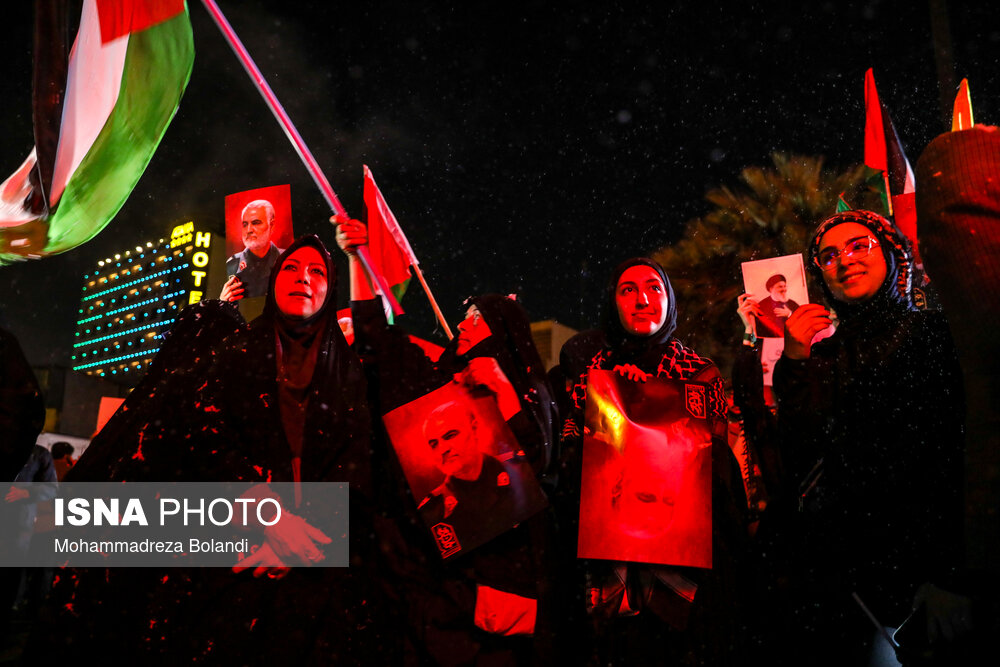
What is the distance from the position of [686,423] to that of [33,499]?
4.11m

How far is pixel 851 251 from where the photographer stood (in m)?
2.53

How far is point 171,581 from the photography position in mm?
2752

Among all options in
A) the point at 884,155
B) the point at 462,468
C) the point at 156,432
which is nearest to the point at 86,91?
the point at 156,432

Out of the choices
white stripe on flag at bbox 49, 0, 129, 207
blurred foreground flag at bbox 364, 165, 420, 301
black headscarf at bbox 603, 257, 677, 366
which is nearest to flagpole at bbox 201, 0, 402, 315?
white stripe on flag at bbox 49, 0, 129, 207

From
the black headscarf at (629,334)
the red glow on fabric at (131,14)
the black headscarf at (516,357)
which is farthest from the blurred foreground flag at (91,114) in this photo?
the black headscarf at (629,334)

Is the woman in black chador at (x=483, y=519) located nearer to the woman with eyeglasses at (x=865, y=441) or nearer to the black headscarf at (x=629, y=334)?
the black headscarf at (x=629, y=334)

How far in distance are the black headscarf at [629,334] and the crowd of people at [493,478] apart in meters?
0.01

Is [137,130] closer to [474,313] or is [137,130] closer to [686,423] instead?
[474,313]

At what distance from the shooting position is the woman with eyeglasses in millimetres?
1822

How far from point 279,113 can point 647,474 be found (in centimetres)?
277

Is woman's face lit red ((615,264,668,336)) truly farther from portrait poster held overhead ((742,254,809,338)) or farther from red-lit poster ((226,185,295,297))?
red-lit poster ((226,185,295,297))

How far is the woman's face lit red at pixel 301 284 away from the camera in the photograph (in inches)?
119

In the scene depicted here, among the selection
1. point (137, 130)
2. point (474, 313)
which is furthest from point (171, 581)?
point (137, 130)

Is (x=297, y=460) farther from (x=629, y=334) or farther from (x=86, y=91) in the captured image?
(x=86, y=91)
